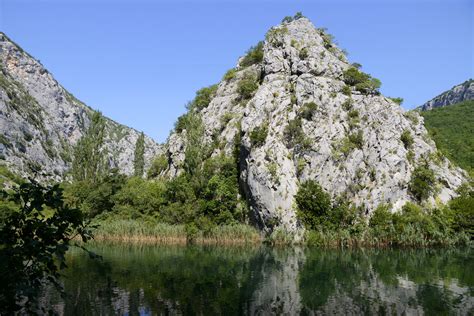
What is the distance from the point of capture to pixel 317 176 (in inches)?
2653

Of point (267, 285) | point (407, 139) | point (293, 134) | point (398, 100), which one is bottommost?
point (267, 285)

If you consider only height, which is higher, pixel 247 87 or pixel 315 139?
pixel 247 87

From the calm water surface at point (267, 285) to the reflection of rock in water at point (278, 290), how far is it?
5 centimetres

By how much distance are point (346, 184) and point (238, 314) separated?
49.8 meters

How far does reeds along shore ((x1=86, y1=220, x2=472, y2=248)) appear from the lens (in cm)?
5531

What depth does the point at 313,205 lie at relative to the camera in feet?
204

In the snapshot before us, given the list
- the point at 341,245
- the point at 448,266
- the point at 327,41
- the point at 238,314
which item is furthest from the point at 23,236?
the point at 327,41

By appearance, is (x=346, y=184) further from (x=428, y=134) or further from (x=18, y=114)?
(x=18, y=114)

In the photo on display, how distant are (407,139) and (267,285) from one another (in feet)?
166

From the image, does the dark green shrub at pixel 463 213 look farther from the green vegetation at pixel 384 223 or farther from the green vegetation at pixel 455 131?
the green vegetation at pixel 455 131

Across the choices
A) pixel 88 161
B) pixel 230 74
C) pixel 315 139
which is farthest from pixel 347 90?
pixel 88 161

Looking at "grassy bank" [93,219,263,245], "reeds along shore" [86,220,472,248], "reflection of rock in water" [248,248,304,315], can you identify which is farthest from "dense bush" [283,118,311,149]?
"reflection of rock in water" [248,248,304,315]

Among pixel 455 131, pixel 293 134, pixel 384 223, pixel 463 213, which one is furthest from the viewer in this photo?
pixel 455 131

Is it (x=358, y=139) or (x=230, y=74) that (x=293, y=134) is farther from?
(x=230, y=74)
